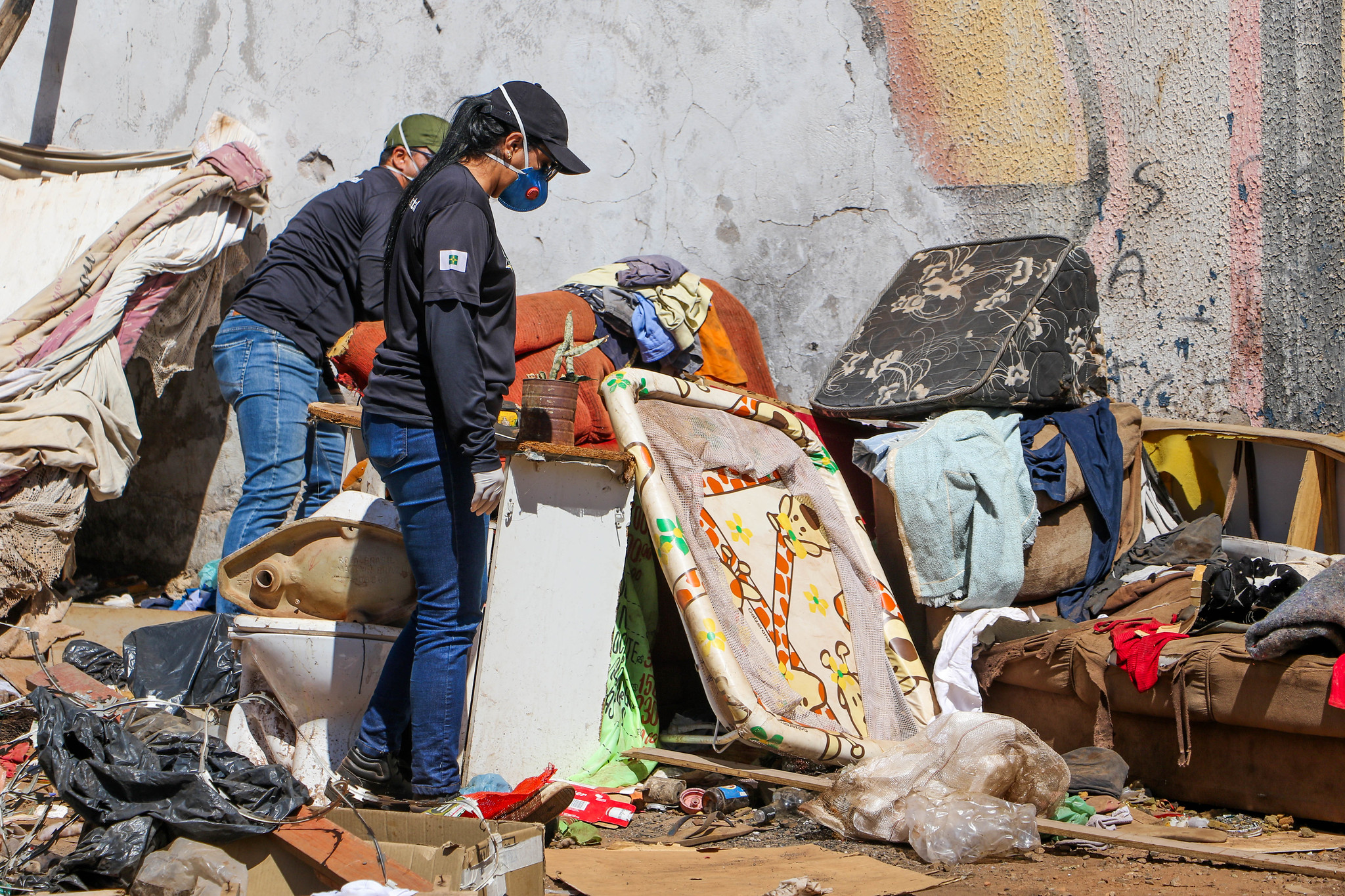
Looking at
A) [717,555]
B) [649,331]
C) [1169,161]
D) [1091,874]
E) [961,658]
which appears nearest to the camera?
[1091,874]

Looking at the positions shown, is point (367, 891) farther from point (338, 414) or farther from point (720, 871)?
point (338, 414)

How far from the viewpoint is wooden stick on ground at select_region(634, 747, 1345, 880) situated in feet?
7.82

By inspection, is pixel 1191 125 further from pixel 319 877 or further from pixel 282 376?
pixel 319 877

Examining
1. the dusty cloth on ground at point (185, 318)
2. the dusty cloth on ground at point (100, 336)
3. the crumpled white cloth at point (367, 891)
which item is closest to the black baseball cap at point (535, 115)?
the crumpled white cloth at point (367, 891)

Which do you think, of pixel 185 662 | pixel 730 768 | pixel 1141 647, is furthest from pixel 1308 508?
pixel 185 662

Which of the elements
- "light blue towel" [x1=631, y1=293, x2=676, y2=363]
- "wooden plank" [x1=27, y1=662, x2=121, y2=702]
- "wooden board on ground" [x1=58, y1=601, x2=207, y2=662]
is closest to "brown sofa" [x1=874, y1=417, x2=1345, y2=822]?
"light blue towel" [x1=631, y1=293, x2=676, y2=363]

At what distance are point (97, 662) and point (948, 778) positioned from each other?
9.24 ft

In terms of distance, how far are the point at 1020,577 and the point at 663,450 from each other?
3.93 ft

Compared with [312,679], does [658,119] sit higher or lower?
higher

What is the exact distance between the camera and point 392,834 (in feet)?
7.55

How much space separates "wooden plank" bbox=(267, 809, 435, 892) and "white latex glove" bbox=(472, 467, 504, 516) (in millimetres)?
759

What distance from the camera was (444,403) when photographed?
255 centimetres

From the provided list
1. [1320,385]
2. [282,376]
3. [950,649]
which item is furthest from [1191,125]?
[282,376]

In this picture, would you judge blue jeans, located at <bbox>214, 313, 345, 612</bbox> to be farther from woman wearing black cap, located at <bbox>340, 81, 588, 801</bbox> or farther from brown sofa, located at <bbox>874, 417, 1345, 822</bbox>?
brown sofa, located at <bbox>874, 417, 1345, 822</bbox>
